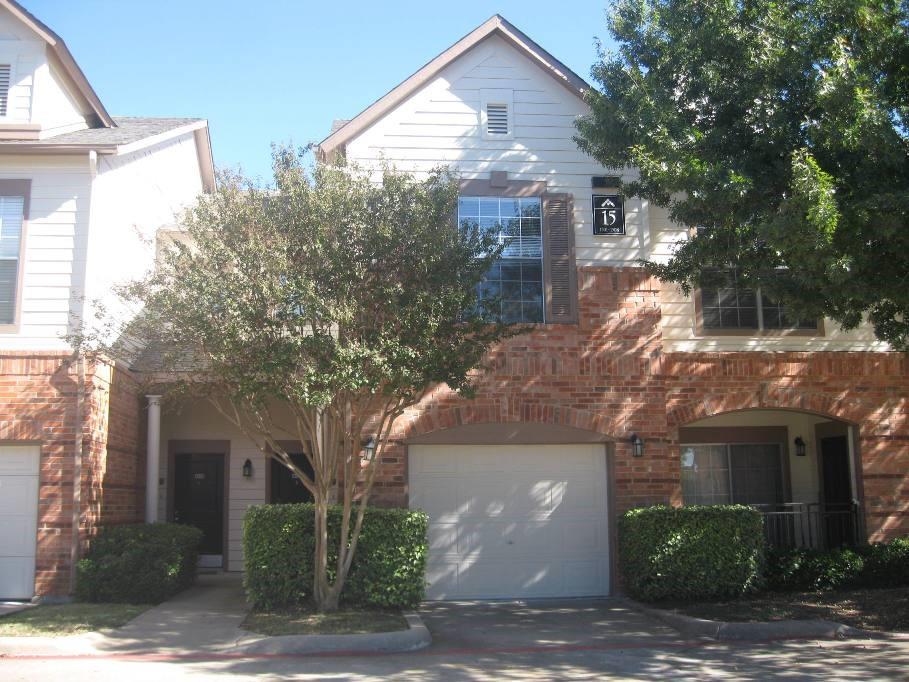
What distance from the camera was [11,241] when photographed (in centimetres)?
1230

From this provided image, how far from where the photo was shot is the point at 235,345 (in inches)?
382

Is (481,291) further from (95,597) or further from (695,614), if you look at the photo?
(95,597)

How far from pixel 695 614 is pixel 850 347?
5571mm

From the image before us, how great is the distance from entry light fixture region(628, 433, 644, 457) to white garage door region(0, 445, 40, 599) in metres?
8.27

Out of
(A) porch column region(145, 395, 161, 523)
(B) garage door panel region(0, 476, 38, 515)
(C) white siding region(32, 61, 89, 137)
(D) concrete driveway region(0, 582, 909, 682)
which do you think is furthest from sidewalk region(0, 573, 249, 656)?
(C) white siding region(32, 61, 89, 137)

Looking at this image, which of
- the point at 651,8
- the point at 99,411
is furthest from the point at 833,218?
the point at 99,411

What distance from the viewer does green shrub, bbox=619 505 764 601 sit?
11.8 metres

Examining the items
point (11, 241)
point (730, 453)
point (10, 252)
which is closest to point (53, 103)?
point (11, 241)

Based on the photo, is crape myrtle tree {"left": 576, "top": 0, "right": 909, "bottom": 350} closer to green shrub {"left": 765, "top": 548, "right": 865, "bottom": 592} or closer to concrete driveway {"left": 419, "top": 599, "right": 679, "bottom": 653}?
green shrub {"left": 765, "top": 548, "right": 865, "bottom": 592}

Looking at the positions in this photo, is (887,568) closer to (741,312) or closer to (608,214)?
(741,312)

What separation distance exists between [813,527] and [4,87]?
14440 millimetres

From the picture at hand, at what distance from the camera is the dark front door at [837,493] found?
14.2m

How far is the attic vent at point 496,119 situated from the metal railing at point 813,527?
284 inches

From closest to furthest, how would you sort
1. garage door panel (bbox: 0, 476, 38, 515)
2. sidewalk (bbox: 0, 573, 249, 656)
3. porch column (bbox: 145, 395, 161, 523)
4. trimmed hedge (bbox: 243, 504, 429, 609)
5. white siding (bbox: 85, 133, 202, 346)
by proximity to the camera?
sidewalk (bbox: 0, 573, 249, 656) < trimmed hedge (bbox: 243, 504, 429, 609) < garage door panel (bbox: 0, 476, 38, 515) < white siding (bbox: 85, 133, 202, 346) < porch column (bbox: 145, 395, 161, 523)
